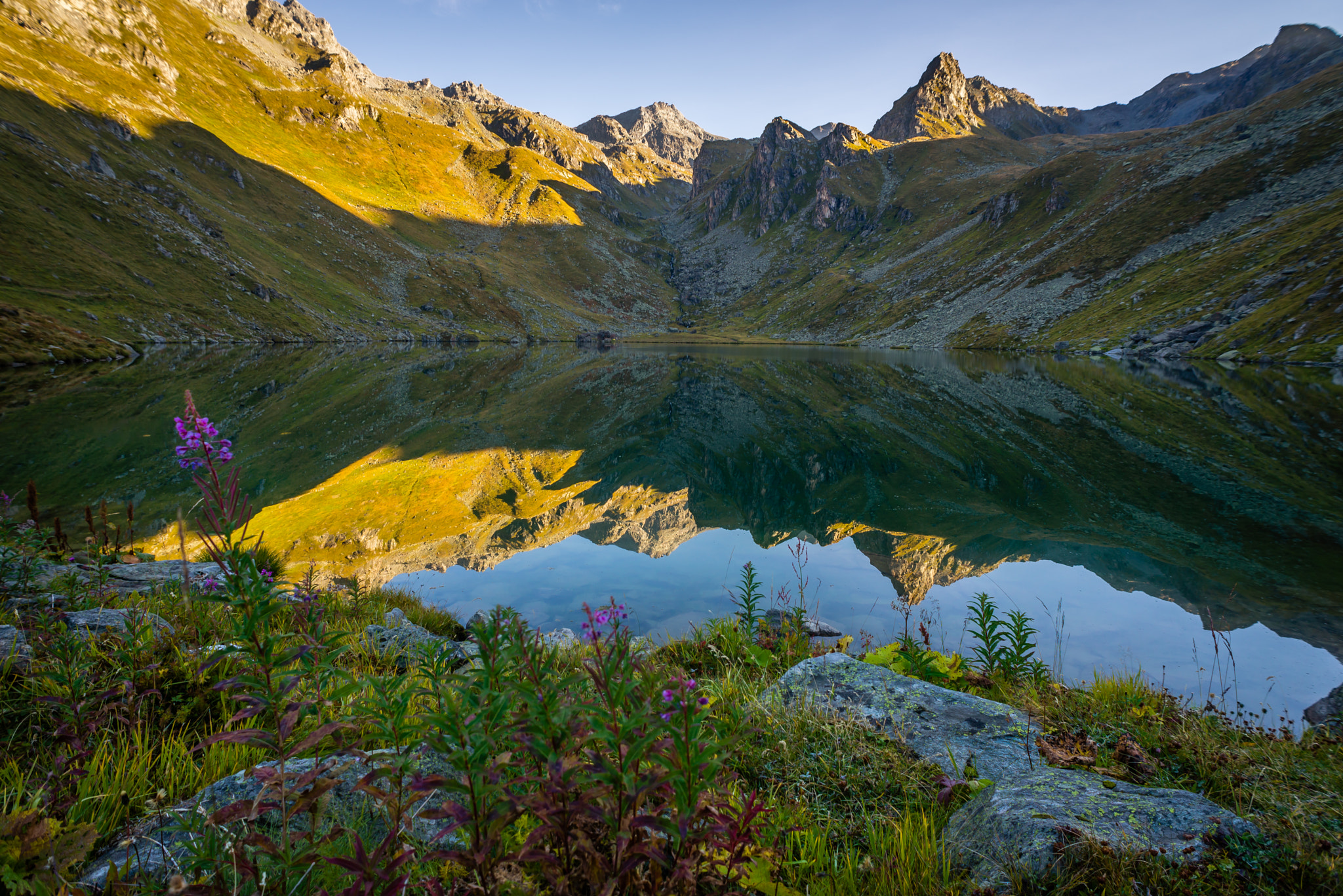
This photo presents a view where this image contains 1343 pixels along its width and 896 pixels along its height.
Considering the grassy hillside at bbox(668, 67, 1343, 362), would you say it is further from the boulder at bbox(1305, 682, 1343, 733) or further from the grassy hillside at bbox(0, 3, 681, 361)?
→ the grassy hillside at bbox(0, 3, 681, 361)

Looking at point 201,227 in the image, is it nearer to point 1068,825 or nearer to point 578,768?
point 578,768

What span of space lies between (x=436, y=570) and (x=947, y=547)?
15.5 m

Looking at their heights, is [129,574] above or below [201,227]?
below

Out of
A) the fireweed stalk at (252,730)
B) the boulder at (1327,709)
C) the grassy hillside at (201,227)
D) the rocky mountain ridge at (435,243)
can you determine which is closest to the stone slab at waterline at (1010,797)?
the fireweed stalk at (252,730)

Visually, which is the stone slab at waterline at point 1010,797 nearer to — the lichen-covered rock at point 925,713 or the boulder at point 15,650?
the lichen-covered rock at point 925,713

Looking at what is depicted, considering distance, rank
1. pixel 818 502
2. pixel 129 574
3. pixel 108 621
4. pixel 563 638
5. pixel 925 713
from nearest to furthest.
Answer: pixel 925 713 → pixel 108 621 → pixel 129 574 → pixel 563 638 → pixel 818 502

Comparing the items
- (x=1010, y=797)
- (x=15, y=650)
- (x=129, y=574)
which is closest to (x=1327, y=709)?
(x=1010, y=797)

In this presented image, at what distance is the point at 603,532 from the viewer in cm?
1734

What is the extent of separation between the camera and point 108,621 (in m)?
6.60

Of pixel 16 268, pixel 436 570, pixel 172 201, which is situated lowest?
pixel 436 570

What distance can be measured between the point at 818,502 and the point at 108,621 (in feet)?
63.0

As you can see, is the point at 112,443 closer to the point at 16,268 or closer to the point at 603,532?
the point at 603,532

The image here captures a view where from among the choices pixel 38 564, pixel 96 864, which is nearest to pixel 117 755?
pixel 96 864

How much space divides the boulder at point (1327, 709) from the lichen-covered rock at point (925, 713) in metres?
5.12
